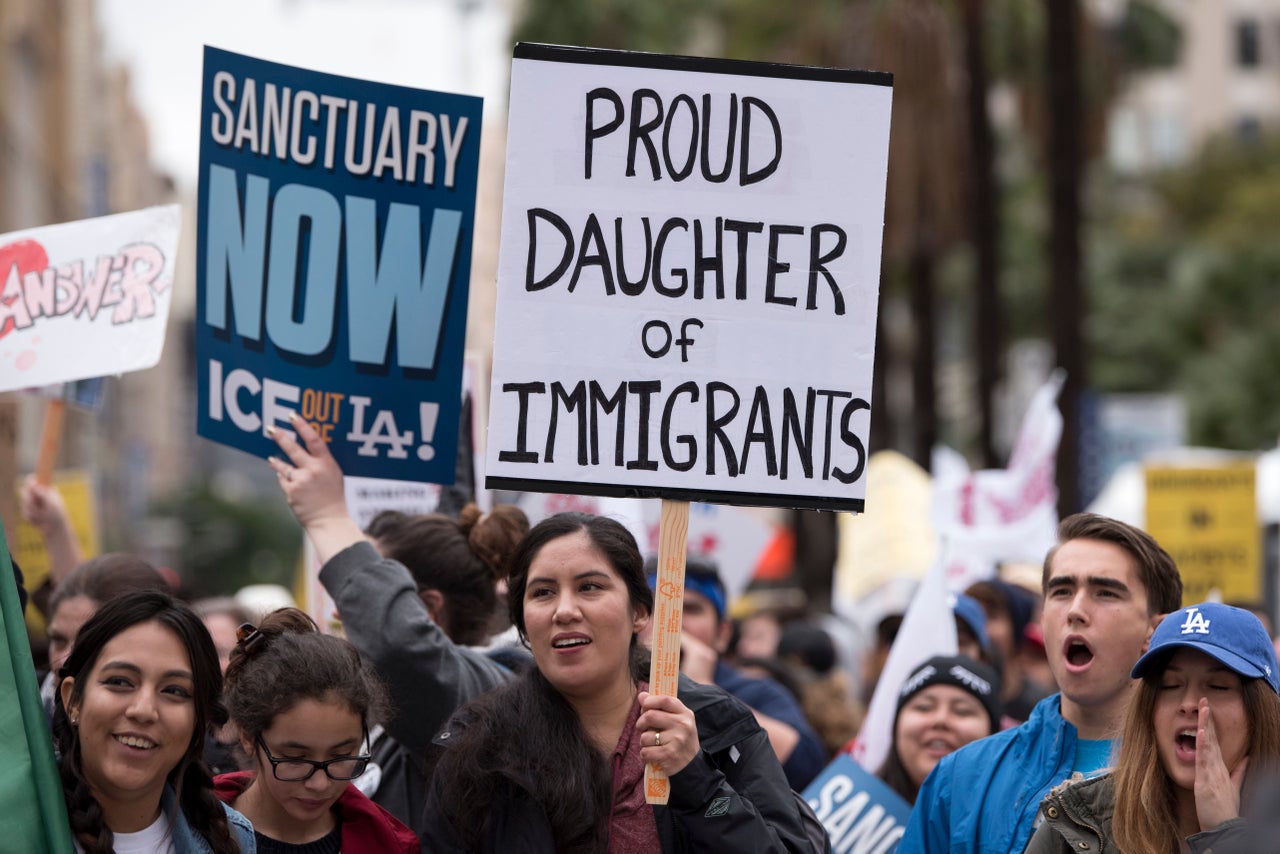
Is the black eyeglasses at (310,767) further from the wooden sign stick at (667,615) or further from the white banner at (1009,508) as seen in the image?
the white banner at (1009,508)

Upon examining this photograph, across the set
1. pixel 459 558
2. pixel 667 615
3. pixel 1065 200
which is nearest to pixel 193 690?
pixel 667 615

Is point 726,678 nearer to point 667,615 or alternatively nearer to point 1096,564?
point 1096,564

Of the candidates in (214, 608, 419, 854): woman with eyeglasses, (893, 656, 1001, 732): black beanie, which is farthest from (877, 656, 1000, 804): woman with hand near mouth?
(214, 608, 419, 854): woman with eyeglasses

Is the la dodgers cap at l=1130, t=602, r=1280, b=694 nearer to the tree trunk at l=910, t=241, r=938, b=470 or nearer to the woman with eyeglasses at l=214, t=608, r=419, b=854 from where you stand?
the woman with eyeglasses at l=214, t=608, r=419, b=854

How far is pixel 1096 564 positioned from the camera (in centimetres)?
429

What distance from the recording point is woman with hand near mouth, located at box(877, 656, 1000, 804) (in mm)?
5289

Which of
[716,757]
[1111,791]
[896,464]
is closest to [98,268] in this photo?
[716,757]

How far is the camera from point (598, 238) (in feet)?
13.1

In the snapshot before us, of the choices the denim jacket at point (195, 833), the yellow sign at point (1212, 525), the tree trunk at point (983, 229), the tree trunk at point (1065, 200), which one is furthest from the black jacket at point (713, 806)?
the tree trunk at point (983, 229)

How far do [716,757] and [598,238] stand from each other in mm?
1100

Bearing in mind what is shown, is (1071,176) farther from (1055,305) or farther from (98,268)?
(98,268)

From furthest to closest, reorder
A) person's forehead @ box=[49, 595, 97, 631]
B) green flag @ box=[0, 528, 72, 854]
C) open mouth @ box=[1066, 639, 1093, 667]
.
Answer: person's forehead @ box=[49, 595, 97, 631]
open mouth @ box=[1066, 639, 1093, 667]
green flag @ box=[0, 528, 72, 854]

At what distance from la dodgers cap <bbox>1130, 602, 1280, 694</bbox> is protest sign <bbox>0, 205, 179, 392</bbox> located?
10.6 feet

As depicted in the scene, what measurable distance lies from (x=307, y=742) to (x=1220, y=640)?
1.77m
